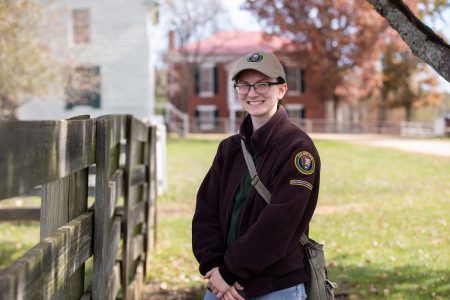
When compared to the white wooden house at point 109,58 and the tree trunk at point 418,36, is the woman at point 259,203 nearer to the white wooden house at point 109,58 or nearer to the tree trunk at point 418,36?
the tree trunk at point 418,36

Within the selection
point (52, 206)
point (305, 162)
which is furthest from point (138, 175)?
point (305, 162)

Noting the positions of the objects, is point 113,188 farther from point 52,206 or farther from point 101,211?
point 52,206

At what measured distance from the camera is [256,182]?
9.11 feet

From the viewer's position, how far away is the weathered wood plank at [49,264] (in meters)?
1.94

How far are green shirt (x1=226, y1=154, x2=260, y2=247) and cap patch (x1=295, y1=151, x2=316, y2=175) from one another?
0.76ft

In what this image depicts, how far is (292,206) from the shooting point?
2.67 m

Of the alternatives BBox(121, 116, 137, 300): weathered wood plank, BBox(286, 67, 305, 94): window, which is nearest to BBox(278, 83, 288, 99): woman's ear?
BBox(121, 116, 137, 300): weathered wood plank

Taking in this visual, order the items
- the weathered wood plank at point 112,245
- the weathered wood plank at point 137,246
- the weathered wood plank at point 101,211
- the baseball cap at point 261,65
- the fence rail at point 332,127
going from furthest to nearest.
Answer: the fence rail at point 332,127 < the weathered wood plank at point 137,246 < the weathered wood plank at point 112,245 < the weathered wood plank at point 101,211 < the baseball cap at point 261,65

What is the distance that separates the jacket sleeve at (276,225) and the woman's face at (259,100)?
29 centimetres

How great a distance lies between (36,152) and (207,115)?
43965 mm

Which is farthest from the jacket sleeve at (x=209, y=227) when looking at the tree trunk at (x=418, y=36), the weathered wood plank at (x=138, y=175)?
the weathered wood plank at (x=138, y=175)

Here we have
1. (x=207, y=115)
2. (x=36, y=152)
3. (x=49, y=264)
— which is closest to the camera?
(x=36, y=152)

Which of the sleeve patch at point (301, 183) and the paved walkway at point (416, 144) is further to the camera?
the paved walkway at point (416, 144)

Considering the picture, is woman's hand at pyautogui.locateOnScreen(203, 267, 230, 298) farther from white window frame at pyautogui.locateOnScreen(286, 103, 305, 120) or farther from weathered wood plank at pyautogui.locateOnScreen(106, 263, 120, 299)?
white window frame at pyautogui.locateOnScreen(286, 103, 305, 120)
